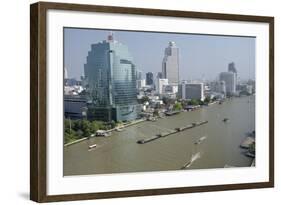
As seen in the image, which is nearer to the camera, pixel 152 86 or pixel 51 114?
pixel 51 114

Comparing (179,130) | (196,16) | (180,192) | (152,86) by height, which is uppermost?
Answer: (196,16)

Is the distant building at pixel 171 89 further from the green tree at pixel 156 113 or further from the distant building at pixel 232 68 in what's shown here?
the distant building at pixel 232 68

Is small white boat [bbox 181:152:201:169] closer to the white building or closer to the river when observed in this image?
A: the river

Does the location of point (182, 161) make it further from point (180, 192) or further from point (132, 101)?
point (132, 101)

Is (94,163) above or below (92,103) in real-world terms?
below

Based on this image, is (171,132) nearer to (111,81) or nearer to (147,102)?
(147,102)

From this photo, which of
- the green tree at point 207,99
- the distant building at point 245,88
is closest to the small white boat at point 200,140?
the green tree at point 207,99

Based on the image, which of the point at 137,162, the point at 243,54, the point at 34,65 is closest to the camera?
the point at 34,65

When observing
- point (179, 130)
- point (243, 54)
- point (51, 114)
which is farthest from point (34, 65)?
point (243, 54)
